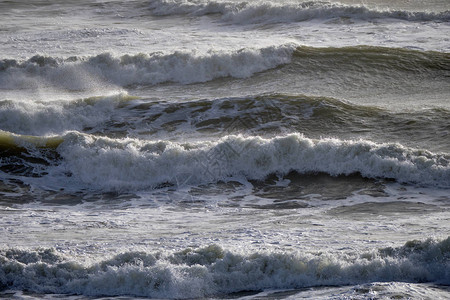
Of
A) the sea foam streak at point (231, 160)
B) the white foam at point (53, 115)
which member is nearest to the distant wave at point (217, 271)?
the sea foam streak at point (231, 160)

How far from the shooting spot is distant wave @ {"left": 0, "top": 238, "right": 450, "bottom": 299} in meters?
6.77

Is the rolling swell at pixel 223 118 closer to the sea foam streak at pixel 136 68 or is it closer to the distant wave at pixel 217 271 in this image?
the sea foam streak at pixel 136 68

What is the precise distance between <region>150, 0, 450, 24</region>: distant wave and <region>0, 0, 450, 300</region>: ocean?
0.71ft

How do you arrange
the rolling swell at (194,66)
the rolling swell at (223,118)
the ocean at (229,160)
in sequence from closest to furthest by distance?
the ocean at (229,160)
the rolling swell at (223,118)
the rolling swell at (194,66)

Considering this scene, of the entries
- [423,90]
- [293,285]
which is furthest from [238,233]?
[423,90]

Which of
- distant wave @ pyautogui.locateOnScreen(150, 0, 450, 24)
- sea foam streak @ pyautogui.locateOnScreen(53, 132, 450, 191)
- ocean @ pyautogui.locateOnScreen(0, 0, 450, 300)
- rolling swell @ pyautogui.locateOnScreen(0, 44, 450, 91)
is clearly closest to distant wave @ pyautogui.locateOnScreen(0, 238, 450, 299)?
ocean @ pyautogui.locateOnScreen(0, 0, 450, 300)

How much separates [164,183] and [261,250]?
3474 millimetres

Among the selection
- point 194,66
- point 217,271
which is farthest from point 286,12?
point 217,271

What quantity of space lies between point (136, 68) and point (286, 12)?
729cm

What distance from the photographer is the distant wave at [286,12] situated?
830 inches

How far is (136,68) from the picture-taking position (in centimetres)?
1697

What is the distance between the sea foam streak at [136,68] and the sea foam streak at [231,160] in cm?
572

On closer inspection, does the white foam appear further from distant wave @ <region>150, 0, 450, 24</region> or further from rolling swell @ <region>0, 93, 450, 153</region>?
distant wave @ <region>150, 0, 450, 24</region>

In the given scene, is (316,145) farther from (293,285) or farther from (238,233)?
(293,285)
